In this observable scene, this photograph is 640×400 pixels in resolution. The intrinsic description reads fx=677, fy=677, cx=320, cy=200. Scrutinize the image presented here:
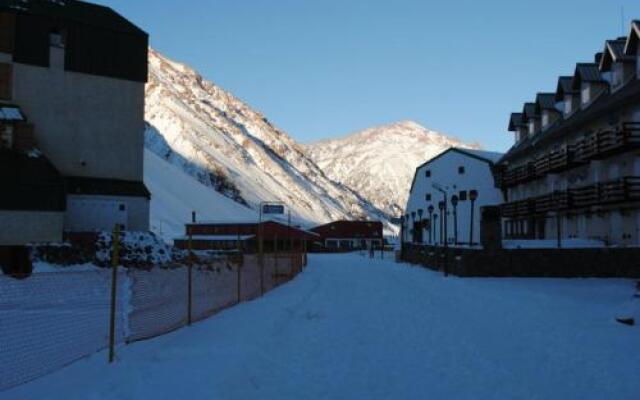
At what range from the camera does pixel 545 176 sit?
48.3 metres

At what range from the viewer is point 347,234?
420 feet

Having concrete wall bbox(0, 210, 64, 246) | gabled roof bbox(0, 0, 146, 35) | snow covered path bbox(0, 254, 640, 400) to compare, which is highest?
gabled roof bbox(0, 0, 146, 35)

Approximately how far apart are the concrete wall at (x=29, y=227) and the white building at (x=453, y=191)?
1255 inches

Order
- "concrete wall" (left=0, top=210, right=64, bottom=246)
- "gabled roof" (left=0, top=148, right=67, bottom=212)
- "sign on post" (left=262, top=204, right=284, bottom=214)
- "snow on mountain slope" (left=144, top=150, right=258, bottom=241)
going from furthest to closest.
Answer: "snow on mountain slope" (left=144, top=150, right=258, bottom=241), "sign on post" (left=262, top=204, right=284, bottom=214), "gabled roof" (left=0, top=148, right=67, bottom=212), "concrete wall" (left=0, top=210, right=64, bottom=246)

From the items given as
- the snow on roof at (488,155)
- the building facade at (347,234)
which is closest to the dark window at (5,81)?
the snow on roof at (488,155)

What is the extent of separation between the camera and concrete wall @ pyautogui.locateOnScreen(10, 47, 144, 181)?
163 feet

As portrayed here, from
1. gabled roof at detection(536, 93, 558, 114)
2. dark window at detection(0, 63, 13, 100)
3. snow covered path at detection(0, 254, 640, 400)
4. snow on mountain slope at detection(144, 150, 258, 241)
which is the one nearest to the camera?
snow covered path at detection(0, 254, 640, 400)

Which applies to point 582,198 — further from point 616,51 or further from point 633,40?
point 633,40

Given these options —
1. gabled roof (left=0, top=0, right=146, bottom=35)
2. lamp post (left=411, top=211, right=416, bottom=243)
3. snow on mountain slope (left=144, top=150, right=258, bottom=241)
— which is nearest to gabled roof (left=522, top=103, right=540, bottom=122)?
lamp post (left=411, top=211, right=416, bottom=243)

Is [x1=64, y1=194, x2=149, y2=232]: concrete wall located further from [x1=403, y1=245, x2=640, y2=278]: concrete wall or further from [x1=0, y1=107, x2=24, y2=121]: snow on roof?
[x1=403, y1=245, x2=640, y2=278]: concrete wall

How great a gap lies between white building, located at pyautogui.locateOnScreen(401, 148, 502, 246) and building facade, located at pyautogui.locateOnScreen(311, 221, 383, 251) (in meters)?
41.2

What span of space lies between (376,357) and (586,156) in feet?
103

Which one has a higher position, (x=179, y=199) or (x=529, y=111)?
(x=529, y=111)

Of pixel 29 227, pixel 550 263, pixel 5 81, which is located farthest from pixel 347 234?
pixel 550 263
